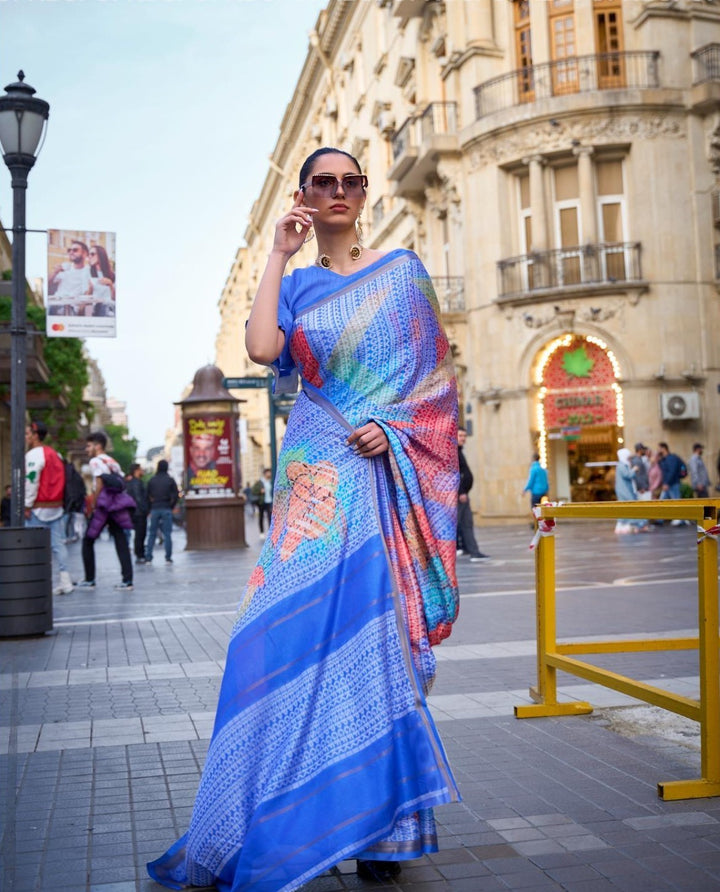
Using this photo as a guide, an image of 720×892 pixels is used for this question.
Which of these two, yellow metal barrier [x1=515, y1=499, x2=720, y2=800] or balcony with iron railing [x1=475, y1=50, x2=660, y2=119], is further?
balcony with iron railing [x1=475, y1=50, x2=660, y2=119]

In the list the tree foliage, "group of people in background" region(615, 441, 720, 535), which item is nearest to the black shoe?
"group of people in background" region(615, 441, 720, 535)

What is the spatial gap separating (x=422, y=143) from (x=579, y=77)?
511cm

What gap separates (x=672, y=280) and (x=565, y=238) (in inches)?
119

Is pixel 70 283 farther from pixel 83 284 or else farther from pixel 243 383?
pixel 243 383

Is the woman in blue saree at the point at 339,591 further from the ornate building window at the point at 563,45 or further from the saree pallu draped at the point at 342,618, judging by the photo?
the ornate building window at the point at 563,45

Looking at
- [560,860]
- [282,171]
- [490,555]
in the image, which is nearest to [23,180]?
[560,860]

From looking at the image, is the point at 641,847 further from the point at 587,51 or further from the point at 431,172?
the point at 431,172

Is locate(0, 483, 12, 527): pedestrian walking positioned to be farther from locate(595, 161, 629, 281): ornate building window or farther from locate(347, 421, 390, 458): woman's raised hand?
locate(347, 421, 390, 458): woman's raised hand

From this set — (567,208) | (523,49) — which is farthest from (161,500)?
(523,49)

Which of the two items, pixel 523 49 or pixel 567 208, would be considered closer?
pixel 567 208

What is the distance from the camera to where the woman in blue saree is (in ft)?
9.93

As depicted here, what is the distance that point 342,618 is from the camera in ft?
10.4

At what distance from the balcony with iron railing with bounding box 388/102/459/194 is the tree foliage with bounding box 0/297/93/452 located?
447 inches

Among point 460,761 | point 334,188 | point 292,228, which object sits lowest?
point 460,761
